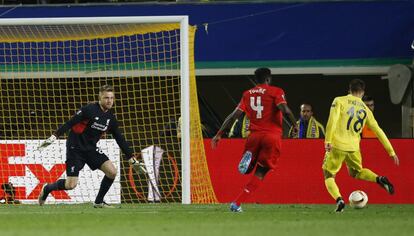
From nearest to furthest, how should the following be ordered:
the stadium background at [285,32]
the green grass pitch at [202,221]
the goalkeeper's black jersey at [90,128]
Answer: the green grass pitch at [202,221] < the goalkeeper's black jersey at [90,128] < the stadium background at [285,32]

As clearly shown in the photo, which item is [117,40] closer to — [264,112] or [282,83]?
[282,83]

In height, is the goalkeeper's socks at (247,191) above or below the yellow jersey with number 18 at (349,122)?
below

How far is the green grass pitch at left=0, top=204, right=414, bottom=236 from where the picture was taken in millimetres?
10453

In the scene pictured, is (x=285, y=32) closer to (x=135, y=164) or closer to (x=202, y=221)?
(x=135, y=164)

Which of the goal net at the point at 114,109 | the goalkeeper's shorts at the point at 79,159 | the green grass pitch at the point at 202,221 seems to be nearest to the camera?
the green grass pitch at the point at 202,221

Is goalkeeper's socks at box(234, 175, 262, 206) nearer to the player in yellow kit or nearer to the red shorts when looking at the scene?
the red shorts

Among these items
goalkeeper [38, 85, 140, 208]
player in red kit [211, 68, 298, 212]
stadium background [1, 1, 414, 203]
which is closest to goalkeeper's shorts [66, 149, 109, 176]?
goalkeeper [38, 85, 140, 208]

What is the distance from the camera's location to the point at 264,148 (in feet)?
45.2

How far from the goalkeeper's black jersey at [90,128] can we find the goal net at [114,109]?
1546mm

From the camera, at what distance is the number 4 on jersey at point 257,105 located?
13781 mm

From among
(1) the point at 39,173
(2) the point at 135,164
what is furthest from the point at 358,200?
(1) the point at 39,173

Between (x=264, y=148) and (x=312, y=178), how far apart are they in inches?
171

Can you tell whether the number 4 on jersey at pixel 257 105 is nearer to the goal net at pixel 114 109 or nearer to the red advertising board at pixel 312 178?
the goal net at pixel 114 109

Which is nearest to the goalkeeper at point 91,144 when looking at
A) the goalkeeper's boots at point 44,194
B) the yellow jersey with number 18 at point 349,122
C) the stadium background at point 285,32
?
the goalkeeper's boots at point 44,194
